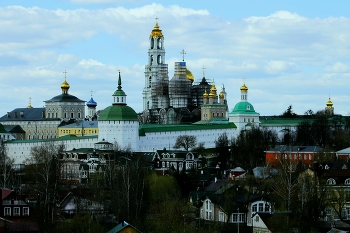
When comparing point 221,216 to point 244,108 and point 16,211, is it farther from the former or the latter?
point 244,108

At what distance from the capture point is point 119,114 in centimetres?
8081

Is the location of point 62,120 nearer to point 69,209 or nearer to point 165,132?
point 165,132

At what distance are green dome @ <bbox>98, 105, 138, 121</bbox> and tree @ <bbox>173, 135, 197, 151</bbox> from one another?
15.0ft

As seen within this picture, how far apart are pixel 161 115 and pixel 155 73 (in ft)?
21.5

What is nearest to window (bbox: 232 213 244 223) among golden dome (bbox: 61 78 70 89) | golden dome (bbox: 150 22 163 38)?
golden dome (bbox: 150 22 163 38)

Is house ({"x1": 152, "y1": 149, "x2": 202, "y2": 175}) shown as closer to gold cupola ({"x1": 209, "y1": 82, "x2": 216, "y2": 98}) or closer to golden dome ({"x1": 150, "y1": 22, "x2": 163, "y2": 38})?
gold cupola ({"x1": 209, "y1": 82, "x2": 216, "y2": 98})

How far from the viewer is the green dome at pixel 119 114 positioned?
80.8 m

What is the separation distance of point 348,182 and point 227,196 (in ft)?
23.2

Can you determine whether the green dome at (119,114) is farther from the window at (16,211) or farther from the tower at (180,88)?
the window at (16,211)

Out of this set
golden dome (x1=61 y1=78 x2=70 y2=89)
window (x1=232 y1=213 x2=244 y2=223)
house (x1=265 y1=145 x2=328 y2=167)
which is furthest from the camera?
golden dome (x1=61 y1=78 x2=70 y2=89)

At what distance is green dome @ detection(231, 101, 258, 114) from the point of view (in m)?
92.7

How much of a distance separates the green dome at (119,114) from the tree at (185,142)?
4570 mm

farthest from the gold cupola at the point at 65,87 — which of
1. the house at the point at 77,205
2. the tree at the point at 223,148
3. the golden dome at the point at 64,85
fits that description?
the house at the point at 77,205

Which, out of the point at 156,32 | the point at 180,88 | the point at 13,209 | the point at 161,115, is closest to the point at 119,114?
the point at 161,115
